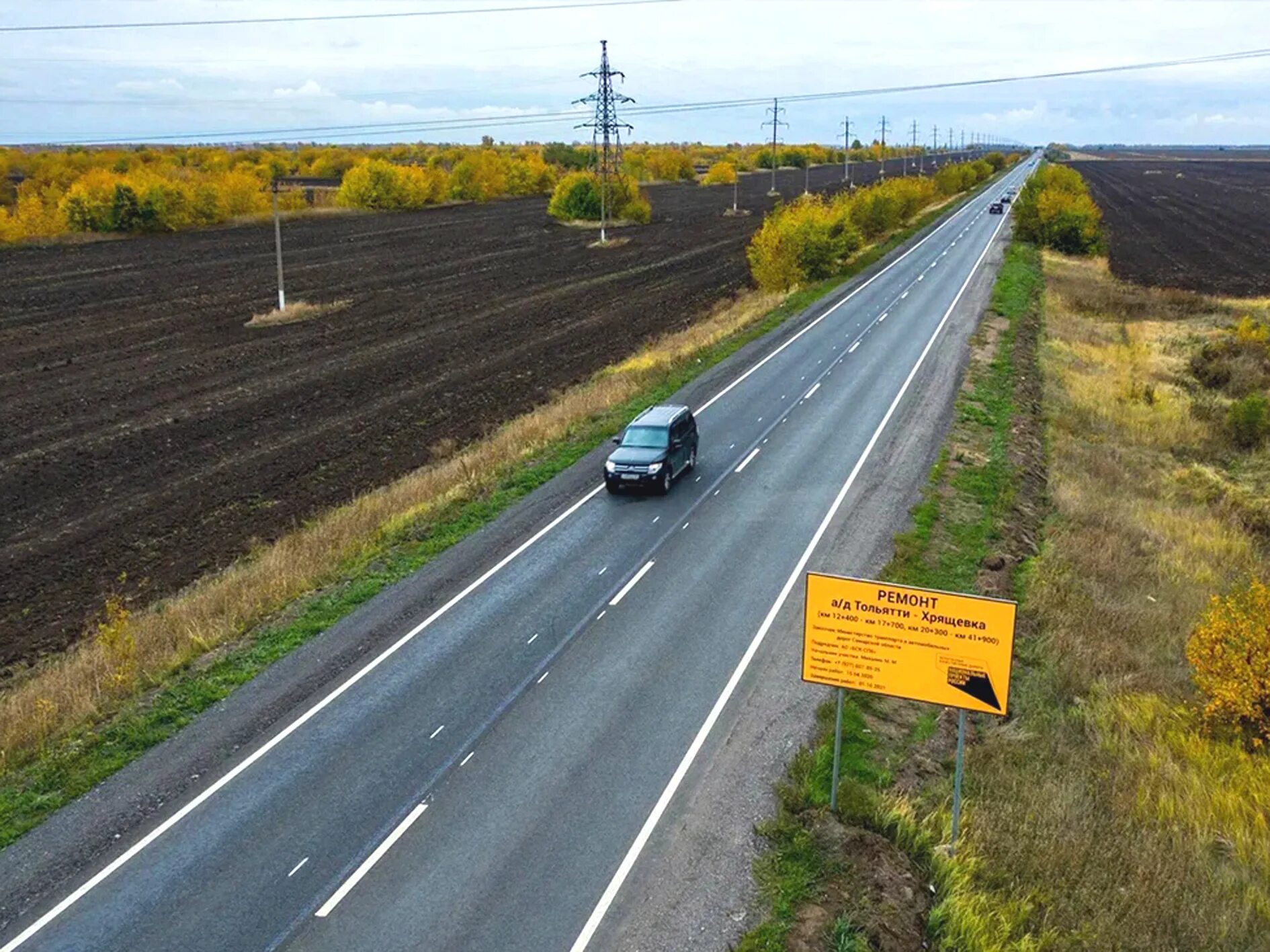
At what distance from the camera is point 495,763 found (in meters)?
14.0

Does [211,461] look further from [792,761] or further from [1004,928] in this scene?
[1004,928]

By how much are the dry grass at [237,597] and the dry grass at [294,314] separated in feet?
77.2

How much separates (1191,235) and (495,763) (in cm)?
9944

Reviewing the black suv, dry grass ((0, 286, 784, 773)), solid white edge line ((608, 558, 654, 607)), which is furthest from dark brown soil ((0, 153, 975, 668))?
solid white edge line ((608, 558, 654, 607))

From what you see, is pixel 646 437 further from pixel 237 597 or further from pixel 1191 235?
pixel 1191 235

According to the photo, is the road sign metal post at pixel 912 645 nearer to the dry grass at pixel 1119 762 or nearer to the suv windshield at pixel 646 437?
the dry grass at pixel 1119 762

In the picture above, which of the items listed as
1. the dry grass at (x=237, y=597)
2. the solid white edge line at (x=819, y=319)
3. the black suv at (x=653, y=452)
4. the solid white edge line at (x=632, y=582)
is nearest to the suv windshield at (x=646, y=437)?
the black suv at (x=653, y=452)

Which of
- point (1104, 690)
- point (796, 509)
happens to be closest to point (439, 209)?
point (796, 509)

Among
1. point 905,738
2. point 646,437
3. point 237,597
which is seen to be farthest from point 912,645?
point 646,437

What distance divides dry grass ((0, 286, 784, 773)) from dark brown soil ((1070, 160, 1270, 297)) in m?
51.5

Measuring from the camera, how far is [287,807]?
43.0 feet

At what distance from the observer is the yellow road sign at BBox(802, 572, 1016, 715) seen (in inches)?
454

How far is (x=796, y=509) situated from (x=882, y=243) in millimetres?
62348

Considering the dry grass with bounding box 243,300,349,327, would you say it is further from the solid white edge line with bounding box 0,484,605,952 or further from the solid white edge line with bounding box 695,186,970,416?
the solid white edge line with bounding box 0,484,605,952
